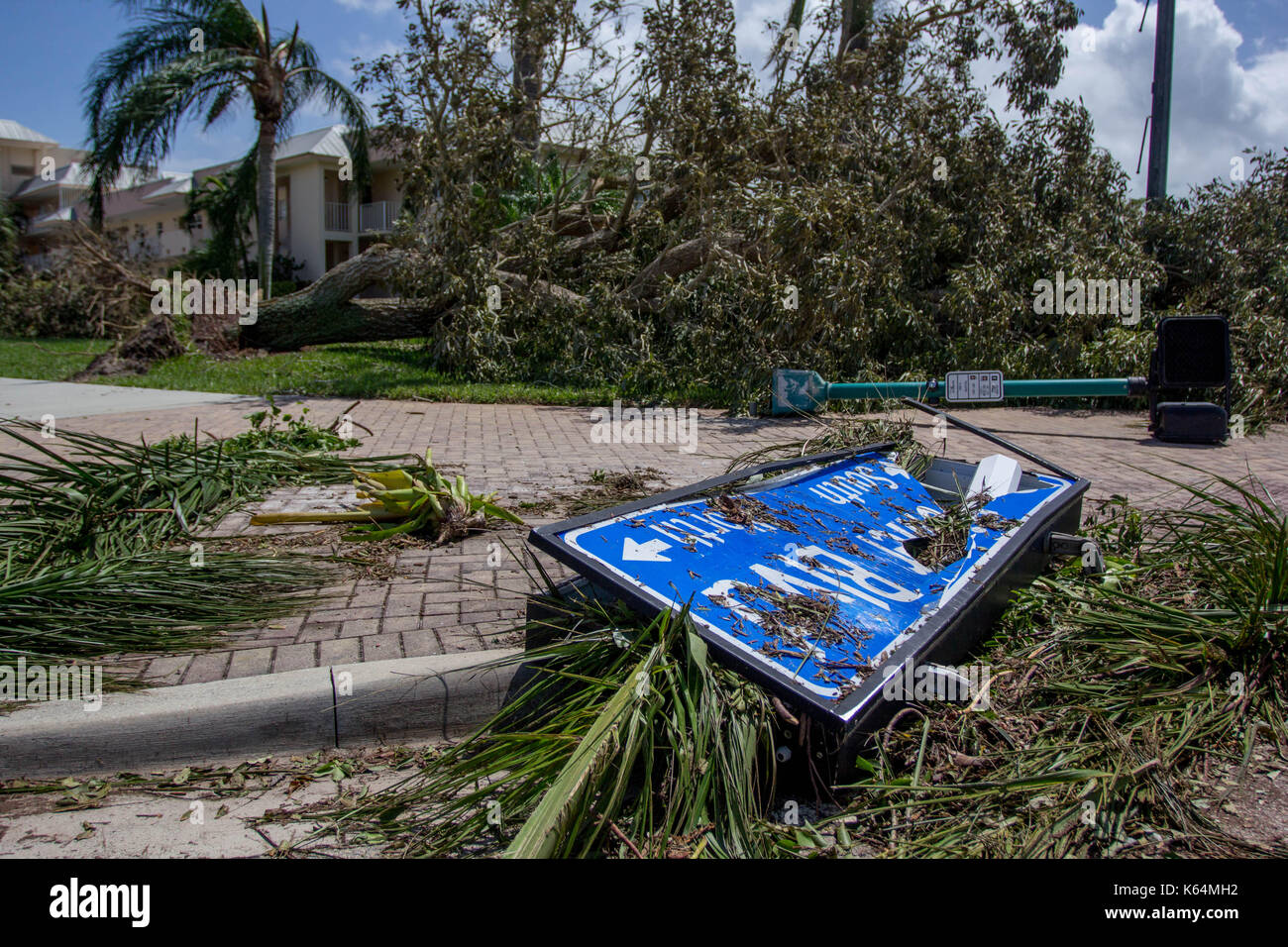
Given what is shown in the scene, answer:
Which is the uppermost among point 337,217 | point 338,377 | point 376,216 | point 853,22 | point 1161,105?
point 337,217

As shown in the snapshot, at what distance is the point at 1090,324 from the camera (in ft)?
37.3

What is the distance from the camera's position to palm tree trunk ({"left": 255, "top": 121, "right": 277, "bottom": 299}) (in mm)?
20344

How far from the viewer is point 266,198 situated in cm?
2123

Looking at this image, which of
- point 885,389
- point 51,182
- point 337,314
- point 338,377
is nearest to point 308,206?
point 337,314

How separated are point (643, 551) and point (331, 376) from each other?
975 centimetres

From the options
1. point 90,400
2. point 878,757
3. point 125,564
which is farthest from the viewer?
Result: point 90,400

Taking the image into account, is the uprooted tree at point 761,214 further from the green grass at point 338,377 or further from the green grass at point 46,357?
the green grass at point 46,357

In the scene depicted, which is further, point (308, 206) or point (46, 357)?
point (308, 206)

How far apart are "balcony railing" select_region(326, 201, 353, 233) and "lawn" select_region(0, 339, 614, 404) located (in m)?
17.9

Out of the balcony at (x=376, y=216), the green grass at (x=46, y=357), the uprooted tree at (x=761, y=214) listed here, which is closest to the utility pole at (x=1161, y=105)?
the uprooted tree at (x=761, y=214)

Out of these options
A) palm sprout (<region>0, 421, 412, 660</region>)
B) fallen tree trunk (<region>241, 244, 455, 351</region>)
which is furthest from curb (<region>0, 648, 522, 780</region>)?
fallen tree trunk (<region>241, 244, 455, 351</region>)

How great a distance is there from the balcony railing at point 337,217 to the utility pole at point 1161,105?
26.6 m

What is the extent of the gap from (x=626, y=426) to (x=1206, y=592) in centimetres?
591

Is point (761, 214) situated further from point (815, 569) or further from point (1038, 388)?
point (815, 569)
